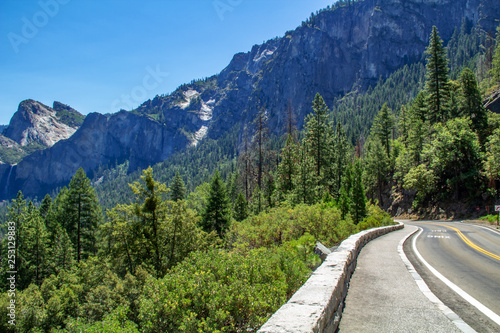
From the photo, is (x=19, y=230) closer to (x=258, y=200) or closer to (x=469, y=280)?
(x=258, y=200)

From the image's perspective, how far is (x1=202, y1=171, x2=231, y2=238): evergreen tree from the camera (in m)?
30.7

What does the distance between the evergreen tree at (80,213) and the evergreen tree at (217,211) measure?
15533 millimetres

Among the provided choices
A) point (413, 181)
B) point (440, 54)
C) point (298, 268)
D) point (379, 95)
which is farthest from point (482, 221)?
point (379, 95)

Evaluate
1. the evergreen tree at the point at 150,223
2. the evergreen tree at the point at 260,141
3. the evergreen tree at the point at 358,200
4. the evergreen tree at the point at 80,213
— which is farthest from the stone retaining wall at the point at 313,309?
the evergreen tree at the point at 80,213

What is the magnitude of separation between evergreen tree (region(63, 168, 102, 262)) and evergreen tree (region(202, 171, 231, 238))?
15533 mm

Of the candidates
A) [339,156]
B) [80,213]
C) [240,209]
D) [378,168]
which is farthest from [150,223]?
[378,168]

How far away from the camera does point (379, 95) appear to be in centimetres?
16612

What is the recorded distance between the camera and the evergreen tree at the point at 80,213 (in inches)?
1356

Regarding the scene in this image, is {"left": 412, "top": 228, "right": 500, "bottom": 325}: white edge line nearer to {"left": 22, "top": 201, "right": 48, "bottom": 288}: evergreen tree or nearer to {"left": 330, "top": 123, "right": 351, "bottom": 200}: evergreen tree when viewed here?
{"left": 330, "top": 123, "right": 351, "bottom": 200}: evergreen tree

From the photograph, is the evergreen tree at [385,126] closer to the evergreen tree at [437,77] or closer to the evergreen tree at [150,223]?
the evergreen tree at [437,77]

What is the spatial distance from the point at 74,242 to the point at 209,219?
19.0 meters

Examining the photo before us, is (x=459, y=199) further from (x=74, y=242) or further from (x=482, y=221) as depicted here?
(x=74, y=242)

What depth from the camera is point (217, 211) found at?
31062 millimetres

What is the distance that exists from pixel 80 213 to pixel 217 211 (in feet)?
58.1
